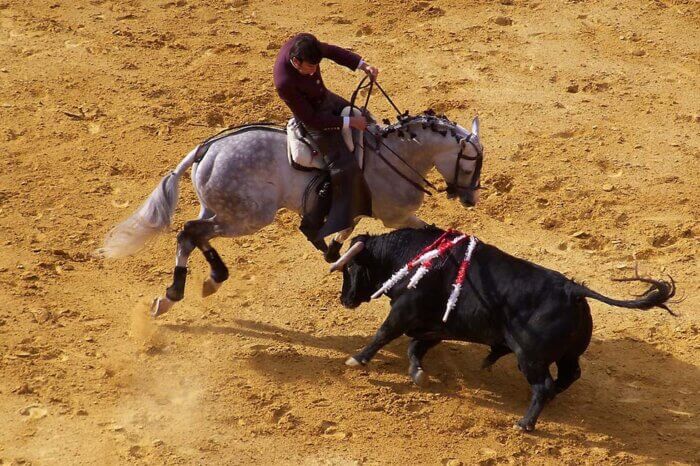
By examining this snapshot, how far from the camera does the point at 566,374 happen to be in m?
9.15

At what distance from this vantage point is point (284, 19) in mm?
16250

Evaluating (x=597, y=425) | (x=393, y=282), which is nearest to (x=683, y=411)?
(x=597, y=425)

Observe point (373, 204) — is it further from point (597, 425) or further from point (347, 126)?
point (597, 425)

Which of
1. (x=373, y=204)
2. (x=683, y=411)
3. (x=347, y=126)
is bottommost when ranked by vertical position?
(x=683, y=411)

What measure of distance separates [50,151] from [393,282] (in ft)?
18.0

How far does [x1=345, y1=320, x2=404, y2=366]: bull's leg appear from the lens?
929cm

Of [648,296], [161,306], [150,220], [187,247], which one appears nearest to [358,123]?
[187,247]

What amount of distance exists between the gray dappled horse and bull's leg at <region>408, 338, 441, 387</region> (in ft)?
3.72

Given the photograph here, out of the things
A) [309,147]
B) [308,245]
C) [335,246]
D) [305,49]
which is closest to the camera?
[305,49]

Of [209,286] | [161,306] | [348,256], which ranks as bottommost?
[161,306]

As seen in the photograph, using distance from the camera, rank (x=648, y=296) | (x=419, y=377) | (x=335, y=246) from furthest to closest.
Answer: (x=335, y=246) → (x=419, y=377) → (x=648, y=296)

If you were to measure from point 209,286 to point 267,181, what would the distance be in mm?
1146

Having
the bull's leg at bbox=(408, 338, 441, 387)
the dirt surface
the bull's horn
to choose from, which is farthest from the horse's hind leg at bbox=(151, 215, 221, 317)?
the bull's leg at bbox=(408, 338, 441, 387)

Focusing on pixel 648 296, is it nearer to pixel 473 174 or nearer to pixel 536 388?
pixel 536 388
